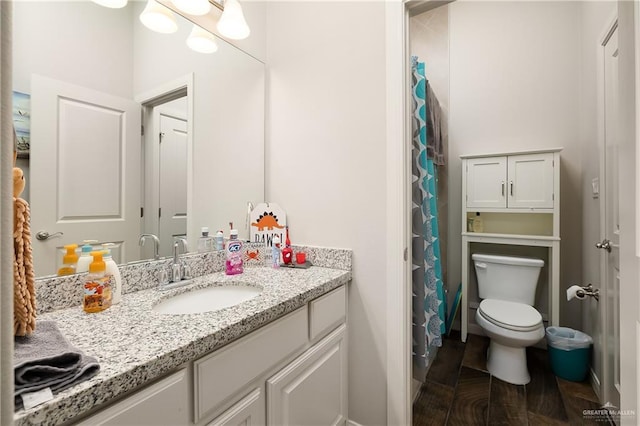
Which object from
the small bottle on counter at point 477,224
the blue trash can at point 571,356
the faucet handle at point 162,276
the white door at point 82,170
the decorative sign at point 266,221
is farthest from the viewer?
the small bottle on counter at point 477,224

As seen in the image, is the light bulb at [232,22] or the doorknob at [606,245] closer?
the light bulb at [232,22]

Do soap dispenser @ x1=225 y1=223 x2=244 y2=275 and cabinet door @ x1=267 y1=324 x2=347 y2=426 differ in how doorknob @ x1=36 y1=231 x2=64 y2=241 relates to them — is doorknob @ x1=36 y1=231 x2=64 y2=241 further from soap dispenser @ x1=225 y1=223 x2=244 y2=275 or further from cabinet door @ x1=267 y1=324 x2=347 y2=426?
cabinet door @ x1=267 y1=324 x2=347 y2=426

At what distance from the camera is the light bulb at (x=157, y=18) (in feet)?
3.56

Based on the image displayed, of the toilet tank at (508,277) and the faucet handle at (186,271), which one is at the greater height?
the faucet handle at (186,271)

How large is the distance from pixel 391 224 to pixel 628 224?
2.45ft

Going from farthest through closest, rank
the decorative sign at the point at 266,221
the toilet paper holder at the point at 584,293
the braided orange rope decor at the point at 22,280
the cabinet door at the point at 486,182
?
the cabinet door at the point at 486,182, the toilet paper holder at the point at 584,293, the decorative sign at the point at 266,221, the braided orange rope decor at the point at 22,280

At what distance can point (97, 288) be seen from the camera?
0.83m

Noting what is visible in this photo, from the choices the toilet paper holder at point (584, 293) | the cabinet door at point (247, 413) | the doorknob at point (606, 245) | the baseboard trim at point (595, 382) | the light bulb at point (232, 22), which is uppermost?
the light bulb at point (232, 22)

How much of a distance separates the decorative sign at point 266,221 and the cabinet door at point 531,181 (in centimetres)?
195

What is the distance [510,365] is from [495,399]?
11.9 inches

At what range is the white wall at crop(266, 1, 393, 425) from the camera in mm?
1314

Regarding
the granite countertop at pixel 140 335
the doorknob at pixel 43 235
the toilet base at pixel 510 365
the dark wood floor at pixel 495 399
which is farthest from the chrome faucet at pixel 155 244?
the toilet base at pixel 510 365

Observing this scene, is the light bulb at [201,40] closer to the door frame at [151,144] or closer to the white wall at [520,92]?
the door frame at [151,144]

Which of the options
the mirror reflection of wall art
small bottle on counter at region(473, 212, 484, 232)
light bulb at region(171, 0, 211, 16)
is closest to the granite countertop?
the mirror reflection of wall art
